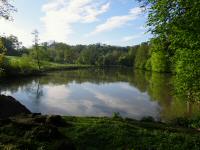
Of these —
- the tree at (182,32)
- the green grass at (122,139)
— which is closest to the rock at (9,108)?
the green grass at (122,139)

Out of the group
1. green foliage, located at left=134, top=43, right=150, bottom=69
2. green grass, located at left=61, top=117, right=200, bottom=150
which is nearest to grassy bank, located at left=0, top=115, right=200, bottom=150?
green grass, located at left=61, top=117, right=200, bottom=150

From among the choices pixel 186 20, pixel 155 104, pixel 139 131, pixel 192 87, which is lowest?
pixel 155 104

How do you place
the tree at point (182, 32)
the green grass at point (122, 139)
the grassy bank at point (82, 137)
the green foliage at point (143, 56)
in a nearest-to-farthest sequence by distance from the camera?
the grassy bank at point (82, 137), the green grass at point (122, 139), the tree at point (182, 32), the green foliage at point (143, 56)

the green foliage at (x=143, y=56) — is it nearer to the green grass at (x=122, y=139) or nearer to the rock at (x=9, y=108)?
the rock at (x=9, y=108)

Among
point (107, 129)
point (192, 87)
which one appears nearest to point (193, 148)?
point (107, 129)

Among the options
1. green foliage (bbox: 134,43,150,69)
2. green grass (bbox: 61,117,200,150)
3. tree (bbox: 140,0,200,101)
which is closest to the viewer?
green grass (bbox: 61,117,200,150)

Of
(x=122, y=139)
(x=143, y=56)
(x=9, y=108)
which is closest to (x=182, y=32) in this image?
(x=122, y=139)

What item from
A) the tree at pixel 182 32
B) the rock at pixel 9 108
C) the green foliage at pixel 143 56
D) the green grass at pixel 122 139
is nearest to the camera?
the green grass at pixel 122 139

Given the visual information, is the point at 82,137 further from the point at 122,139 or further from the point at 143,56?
the point at 143,56

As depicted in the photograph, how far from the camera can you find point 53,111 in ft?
125

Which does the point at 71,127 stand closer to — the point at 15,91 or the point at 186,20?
the point at 186,20

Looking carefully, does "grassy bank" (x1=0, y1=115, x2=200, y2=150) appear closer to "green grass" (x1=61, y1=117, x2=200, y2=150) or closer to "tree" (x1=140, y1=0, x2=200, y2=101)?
"green grass" (x1=61, y1=117, x2=200, y2=150)

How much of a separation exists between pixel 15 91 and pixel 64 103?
1672cm

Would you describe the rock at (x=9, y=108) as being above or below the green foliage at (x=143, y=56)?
below
